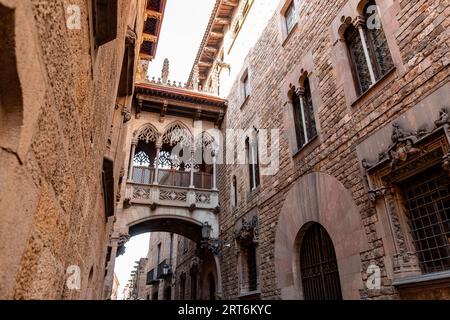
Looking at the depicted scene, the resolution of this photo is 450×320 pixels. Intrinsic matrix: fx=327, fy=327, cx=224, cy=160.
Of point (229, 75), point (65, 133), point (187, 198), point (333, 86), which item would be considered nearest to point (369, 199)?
point (333, 86)

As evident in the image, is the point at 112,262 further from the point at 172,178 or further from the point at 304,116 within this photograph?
the point at 304,116

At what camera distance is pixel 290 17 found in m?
8.60

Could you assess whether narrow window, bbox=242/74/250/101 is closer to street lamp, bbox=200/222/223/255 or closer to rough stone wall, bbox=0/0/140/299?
street lamp, bbox=200/222/223/255

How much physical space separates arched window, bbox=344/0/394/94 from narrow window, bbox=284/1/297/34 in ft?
8.82

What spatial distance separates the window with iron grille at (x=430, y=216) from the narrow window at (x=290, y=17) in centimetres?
550

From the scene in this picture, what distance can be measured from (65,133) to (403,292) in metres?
4.26

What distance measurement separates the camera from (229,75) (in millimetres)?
13477

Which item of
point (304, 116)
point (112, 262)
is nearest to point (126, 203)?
point (112, 262)

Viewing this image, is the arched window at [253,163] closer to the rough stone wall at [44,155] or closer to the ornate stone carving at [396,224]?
the ornate stone carving at [396,224]

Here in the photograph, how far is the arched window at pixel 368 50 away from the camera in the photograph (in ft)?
16.7

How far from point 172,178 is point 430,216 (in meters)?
9.45

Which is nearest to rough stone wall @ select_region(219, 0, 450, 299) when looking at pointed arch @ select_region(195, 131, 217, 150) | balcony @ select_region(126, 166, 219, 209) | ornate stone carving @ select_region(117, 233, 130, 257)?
balcony @ select_region(126, 166, 219, 209)

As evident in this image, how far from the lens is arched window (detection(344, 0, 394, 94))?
16.7 ft
